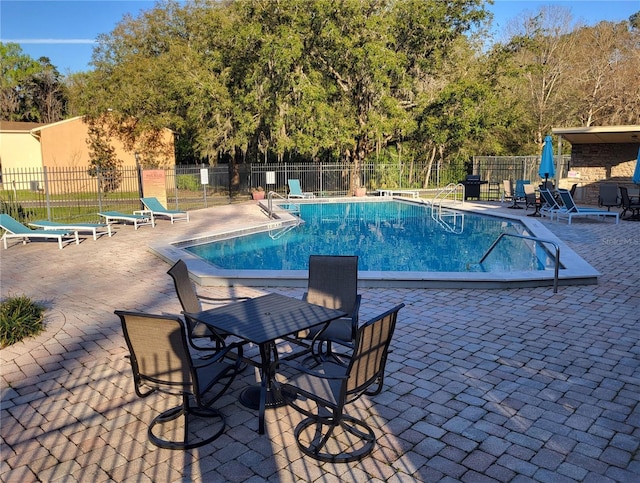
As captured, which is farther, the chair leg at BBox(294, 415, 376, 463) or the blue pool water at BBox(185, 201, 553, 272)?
the blue pool water at BBox(185, 201, 553, 272)

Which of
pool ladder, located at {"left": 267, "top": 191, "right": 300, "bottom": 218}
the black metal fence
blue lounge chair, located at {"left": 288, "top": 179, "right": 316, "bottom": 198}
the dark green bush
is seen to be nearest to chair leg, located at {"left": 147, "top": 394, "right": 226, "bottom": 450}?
the dark green bush

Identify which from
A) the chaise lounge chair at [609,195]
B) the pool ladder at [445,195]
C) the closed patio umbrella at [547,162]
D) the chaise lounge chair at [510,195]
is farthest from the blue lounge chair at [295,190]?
the chaise lounge chair at [609,195]

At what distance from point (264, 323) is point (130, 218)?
10660mm

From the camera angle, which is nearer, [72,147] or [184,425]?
[184,425]

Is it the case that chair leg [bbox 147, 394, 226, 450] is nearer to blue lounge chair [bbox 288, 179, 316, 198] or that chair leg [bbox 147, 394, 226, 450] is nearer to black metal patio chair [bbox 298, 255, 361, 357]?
black metal patio chair [bbox 298, 255, 361, 357]

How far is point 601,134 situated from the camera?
55.7 ft

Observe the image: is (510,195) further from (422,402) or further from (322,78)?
(422,402)

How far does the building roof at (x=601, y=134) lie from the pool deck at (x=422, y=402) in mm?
11422

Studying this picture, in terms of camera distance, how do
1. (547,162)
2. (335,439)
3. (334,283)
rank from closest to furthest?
1. (335,439)
2. (334,283)
3. (547,162)

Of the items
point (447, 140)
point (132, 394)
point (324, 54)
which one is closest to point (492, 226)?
point (447, 140)

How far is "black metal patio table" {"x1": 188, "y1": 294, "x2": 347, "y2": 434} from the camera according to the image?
139 inches

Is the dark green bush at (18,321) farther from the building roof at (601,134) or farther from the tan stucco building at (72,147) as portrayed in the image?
the tan stucco building at (72,147)

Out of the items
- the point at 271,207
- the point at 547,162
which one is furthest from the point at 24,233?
the point at 547,162

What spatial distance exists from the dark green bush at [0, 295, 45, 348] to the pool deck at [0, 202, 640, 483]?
0.43 feet
